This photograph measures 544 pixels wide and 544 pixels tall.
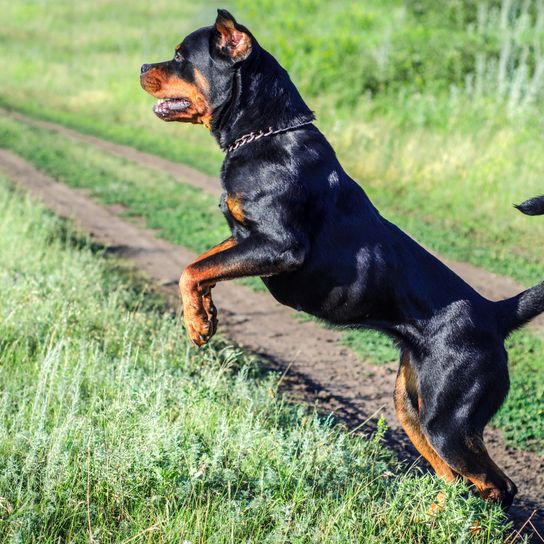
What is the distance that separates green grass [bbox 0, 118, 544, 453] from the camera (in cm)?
527

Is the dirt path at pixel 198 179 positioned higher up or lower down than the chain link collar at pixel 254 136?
lower down

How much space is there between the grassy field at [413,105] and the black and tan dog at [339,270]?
15.3 feet

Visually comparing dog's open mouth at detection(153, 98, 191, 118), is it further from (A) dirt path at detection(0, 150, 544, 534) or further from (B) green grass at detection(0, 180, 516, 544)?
(A) dirt path at detection(0, 150, 544, 534)

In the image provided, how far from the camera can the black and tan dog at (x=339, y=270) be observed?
11.6 feet

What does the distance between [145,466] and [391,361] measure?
→ 3216 millimetres

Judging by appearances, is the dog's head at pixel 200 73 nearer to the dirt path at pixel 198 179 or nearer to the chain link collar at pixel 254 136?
the chain link collar at pixel 254 136

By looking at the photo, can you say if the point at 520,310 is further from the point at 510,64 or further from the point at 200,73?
the point at 510,64

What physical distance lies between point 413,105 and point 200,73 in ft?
34.6

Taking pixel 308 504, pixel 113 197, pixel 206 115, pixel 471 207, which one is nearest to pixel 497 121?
pixel 471 207

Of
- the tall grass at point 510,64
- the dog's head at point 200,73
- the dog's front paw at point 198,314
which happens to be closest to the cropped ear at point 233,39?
the dog's head at point 200,73

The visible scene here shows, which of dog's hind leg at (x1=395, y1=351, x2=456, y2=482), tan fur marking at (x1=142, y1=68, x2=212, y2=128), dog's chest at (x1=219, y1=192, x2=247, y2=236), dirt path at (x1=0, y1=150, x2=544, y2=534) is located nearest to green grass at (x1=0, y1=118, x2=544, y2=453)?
dirt path at (x1=0, y1=150, x2=544, y2=534)

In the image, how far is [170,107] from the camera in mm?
3990

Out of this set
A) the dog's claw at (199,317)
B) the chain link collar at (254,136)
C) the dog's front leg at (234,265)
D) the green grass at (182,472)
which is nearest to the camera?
the green grass at (182,472)

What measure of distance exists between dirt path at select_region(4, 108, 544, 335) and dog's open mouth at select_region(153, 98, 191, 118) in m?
4.19
